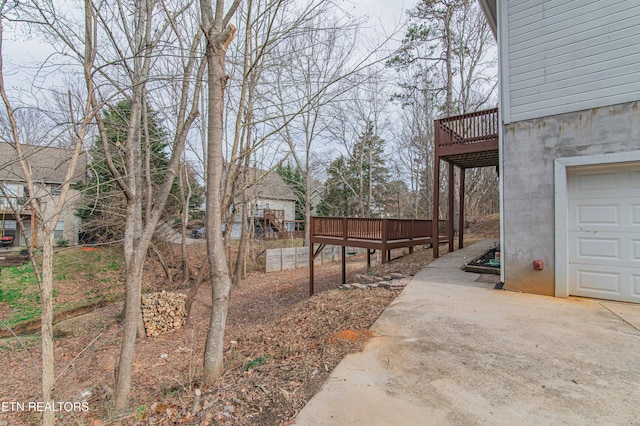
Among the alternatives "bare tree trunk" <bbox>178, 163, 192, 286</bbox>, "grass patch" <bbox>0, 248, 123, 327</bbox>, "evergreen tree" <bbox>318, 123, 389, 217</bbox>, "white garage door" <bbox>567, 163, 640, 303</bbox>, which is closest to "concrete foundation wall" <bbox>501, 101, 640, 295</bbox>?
"white garage door" <bbox>567, 163, 640, 303</bbox>

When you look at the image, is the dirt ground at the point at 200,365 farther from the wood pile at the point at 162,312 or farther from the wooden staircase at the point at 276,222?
the wooden staircase at the point at 276,222

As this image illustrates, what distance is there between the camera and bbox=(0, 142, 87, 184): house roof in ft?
9.72

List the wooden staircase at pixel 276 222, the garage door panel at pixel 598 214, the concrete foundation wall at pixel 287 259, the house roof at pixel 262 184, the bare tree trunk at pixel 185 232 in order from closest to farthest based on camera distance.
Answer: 1. the garage door panel at pixel 598 214
2. the house roof at pixel 262 184
3. the bare tree trunk at pixel 185 232
4. the concrete foundation wall at pixel 287 259
5. the wooden staircase at pixel 276 222

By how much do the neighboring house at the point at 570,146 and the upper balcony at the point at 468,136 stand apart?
2271 millimetres

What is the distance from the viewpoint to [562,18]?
471cm

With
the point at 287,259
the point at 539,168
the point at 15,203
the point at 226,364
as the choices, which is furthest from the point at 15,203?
the point at 287,259

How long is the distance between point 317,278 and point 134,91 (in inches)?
358

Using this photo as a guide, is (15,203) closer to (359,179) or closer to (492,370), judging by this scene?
(492,370)

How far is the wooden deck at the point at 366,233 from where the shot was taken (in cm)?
832

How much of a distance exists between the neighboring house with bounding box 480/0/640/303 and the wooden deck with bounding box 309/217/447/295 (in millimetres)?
3377

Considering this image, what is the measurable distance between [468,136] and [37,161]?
28.2 ft

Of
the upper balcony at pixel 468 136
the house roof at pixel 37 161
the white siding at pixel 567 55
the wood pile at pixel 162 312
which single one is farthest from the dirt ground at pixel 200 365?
the white siding at pixel 567 55

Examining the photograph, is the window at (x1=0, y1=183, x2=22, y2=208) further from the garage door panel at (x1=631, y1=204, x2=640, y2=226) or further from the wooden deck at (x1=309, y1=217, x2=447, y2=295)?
the garage door panel at (x1=631, y1=204, x2=640, y2=226)

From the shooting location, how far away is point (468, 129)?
25.5 ft
